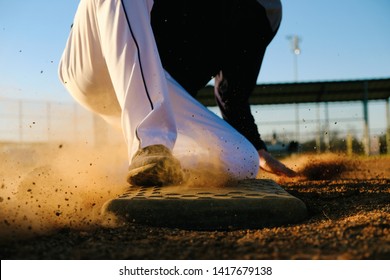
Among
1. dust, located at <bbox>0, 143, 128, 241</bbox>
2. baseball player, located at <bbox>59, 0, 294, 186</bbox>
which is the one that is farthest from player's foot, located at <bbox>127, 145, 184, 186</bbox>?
dust, located at <bbox>0, 143, 128, 241</bbox>

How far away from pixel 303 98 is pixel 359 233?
32.2ft

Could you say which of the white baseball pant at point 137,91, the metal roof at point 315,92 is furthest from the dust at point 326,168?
the metal roof at point 315,92

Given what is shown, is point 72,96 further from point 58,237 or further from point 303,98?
point 303,98

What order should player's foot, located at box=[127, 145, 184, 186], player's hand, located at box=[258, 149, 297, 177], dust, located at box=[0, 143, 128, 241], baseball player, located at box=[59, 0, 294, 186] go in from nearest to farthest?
dust, located at box=[0, 143, 128, 241], player's foot, located at box=[127, 145, 184, 186], baseball player, located at box=[59, 0, 294, 186], player's hand, located at box=[258, 149, 297, 177]

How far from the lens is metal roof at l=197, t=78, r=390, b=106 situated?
9391 mm

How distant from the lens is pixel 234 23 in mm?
2217

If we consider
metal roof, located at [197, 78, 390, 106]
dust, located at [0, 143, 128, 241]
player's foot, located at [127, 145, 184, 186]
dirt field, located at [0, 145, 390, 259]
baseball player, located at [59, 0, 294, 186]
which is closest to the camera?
dirt field, located at [0, 145, 390, 259]

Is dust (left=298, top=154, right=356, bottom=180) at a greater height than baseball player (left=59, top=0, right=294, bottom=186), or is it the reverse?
baseball player (left=59, top=0, right=294, bottom=186)

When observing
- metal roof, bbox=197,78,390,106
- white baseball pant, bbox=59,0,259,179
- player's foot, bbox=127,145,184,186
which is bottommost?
player's foot, bbox=127,145,184,186

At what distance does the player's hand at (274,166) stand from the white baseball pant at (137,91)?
0.55 m

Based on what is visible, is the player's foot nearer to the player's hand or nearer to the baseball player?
the baseball player
